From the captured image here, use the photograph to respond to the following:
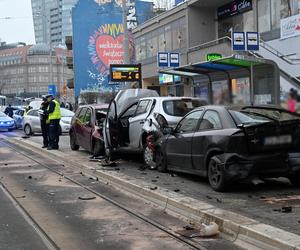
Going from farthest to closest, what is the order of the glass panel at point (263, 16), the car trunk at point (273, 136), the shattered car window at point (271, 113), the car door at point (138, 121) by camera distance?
the glass panel at point (263, 16) → the car door at point (138, 121) → the shattered car window at point (271, 113) → the car trunk at point (273, 136)

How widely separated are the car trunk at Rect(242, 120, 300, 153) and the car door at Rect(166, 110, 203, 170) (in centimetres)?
154

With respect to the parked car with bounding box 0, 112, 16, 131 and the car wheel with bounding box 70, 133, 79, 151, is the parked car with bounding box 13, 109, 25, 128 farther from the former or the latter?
the car wheel with bounding box 70, 133, 79, 151

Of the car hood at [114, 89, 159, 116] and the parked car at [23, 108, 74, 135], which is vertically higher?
the car hood at [114, 89, 159, 116]

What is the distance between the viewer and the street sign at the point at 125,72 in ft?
66.6

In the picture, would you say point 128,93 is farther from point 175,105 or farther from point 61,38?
point 61,38

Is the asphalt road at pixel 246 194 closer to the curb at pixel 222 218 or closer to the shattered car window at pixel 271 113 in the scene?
the curb at pixel 222 218

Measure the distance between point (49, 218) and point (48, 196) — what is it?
176 centimetres

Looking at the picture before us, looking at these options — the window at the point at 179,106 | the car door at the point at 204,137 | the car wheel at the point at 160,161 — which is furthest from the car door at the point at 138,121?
the car door at the point at 204,137

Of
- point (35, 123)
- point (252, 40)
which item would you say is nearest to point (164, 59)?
point (35, 123)

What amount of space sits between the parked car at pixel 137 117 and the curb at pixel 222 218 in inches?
81.4

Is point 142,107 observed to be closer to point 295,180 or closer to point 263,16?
point 295,180

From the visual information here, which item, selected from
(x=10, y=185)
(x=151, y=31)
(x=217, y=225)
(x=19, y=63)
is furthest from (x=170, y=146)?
(x=19, y=63)

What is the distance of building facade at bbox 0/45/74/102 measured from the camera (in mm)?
101875

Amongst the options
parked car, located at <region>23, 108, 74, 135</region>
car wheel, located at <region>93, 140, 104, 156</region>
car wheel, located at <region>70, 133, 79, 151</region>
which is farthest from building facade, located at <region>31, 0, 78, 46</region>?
car wheel, located at <region>93, 140, 104, 156</region>
